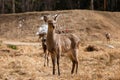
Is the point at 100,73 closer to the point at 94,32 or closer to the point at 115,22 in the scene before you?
the point at 94,32

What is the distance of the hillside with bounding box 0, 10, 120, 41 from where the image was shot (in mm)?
41281

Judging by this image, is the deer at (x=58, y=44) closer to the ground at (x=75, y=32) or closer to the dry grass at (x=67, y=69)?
the dry grass at (x=67, y=69)

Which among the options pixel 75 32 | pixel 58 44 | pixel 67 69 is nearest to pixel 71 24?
pixel 75 32

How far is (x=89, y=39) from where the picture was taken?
38.8 meters

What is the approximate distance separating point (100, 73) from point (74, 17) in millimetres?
30048

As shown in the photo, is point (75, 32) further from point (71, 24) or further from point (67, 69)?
point (67, 69)

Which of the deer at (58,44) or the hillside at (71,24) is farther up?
the deer at (58,44)

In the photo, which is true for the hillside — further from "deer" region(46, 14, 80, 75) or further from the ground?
"deer" region(46, 14, 80, 75)

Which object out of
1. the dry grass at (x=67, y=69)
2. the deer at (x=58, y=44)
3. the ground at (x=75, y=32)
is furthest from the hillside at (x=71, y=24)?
the deer at (x=58, y=44)

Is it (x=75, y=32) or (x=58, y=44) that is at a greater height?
(x=58, y=44)

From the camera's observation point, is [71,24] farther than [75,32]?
Yes

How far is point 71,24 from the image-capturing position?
143ft

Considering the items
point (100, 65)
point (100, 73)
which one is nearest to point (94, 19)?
point (100, 65)

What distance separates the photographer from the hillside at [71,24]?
41281 mm
